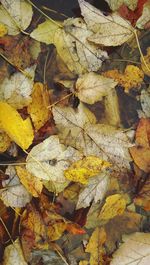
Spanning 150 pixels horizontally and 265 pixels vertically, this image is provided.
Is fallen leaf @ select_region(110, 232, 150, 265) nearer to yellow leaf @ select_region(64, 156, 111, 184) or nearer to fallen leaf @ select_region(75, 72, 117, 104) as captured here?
yellow leaf @ select_region(64, 156, 111, 184)

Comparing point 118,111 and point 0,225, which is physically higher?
point 118,111

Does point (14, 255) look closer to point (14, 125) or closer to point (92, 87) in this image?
point (14, 125)

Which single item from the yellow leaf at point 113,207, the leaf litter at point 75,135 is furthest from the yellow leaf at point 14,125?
the yellow leaf at point 113,207

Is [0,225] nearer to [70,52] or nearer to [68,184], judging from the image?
[68,184]

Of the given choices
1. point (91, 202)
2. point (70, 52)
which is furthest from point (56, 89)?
point (91, 202)

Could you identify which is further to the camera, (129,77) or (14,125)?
(129,77)

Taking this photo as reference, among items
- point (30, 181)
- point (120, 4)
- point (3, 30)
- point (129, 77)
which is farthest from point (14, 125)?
point (120, 4)
